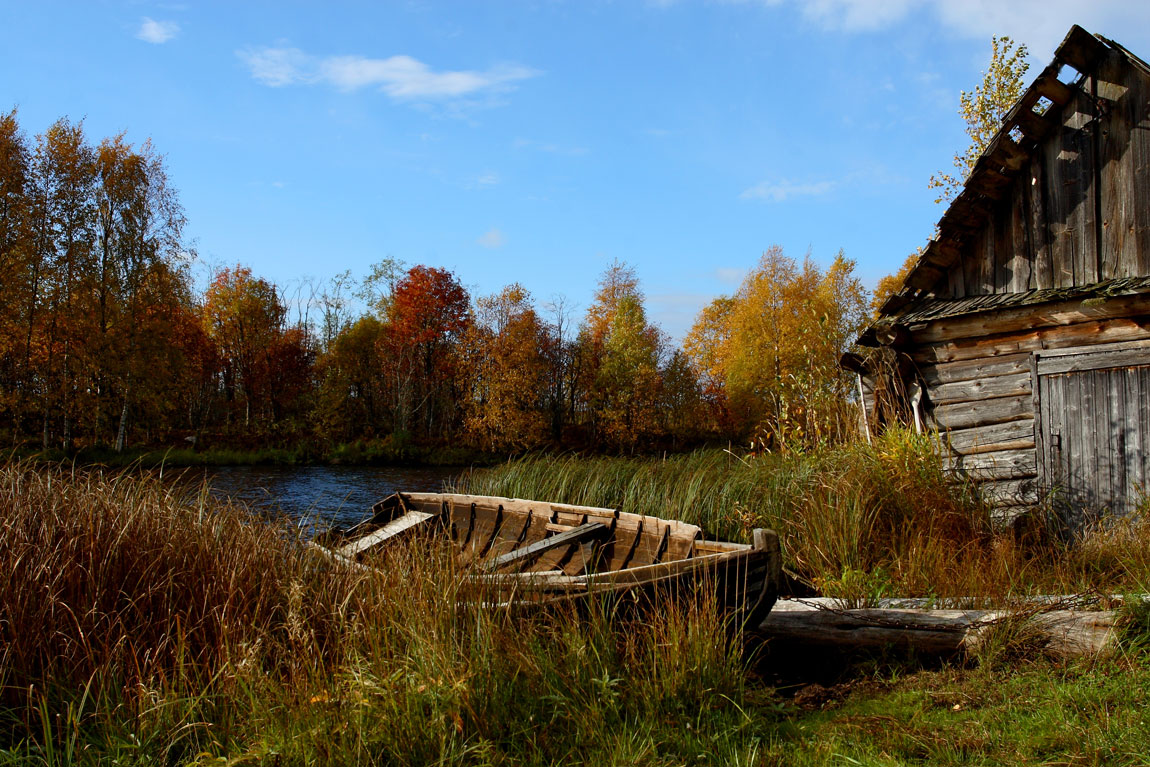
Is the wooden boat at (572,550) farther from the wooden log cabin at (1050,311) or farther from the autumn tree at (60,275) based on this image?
the autumn tree at (60,275)

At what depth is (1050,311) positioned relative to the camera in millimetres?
8477

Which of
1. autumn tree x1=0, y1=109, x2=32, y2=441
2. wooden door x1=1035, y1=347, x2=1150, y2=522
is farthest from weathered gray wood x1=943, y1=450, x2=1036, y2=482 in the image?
autumn tree x1=0, y1=109, x2=32, y2=441

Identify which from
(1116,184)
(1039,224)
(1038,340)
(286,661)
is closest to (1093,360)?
(1038,340)

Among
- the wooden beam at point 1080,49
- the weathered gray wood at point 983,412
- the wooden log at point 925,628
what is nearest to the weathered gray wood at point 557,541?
the wooden log at point 925,628

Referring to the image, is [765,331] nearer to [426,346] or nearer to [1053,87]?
[426,346]

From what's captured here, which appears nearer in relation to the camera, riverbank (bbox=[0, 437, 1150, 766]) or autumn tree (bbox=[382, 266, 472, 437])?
riverbank (bbox=[0, 437, 1150, 766])

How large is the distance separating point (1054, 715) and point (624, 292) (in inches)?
1464

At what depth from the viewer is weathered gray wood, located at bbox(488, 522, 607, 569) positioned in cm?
683

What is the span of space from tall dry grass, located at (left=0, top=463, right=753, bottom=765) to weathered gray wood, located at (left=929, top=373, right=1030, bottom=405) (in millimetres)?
6032

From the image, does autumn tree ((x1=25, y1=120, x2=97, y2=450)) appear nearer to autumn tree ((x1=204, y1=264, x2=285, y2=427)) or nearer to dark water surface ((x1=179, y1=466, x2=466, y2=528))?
dark water surface ((x1=179, y1=466, x2=466, y2=528))

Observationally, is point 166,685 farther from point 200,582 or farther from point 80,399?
point 80,399

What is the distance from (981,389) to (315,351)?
115ft

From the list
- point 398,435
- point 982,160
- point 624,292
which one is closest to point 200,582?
point 982,160

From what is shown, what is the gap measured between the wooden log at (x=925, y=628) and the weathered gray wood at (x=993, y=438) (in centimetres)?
389
